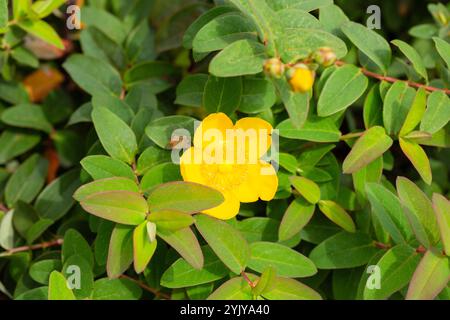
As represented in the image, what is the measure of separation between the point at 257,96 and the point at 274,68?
219 millimetres

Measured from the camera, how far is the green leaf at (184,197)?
1.16 meters

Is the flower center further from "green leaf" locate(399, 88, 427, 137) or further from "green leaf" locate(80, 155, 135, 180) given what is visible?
"green leaf" locate(399, 88, 427, 137)

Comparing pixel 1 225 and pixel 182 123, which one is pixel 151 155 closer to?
A: pixel 182 123

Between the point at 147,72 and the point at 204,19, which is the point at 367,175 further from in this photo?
the point at 147,72

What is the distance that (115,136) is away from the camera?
1342mm

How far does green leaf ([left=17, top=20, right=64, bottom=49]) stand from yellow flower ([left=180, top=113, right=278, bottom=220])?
1.69ft

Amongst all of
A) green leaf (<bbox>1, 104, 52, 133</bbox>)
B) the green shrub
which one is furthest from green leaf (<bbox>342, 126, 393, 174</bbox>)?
green leaf (<bbox>1, 104, 52, 133</bbox>)

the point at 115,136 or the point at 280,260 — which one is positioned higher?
the point at 115,136

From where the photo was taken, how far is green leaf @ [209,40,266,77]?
46.3 inches

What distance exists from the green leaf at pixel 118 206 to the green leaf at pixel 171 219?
3 cm

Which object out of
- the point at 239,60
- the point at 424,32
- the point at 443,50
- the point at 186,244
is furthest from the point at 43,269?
the point at 424,32

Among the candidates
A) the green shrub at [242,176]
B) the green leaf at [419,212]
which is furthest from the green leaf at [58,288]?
the green leaf at [419,212]
